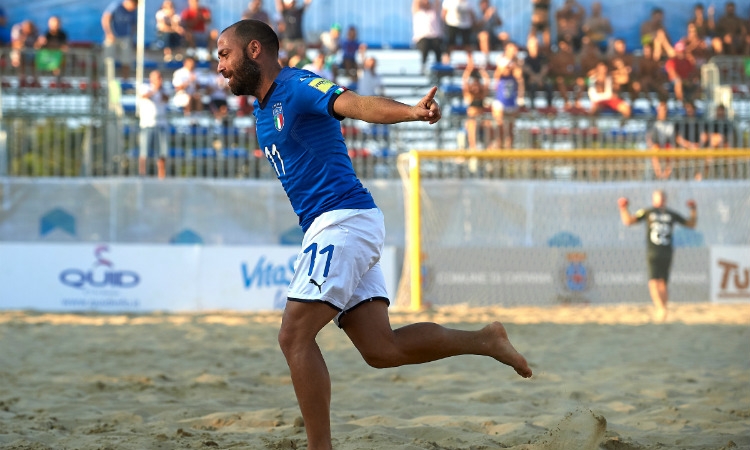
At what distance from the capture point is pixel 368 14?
17.2 metres

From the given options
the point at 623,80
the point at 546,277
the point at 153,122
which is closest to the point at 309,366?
the point at 546,277

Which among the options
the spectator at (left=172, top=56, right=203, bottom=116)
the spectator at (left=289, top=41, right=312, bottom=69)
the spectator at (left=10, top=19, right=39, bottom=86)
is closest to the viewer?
the spectator at (left=172, top=56, right=203, bottom=116)

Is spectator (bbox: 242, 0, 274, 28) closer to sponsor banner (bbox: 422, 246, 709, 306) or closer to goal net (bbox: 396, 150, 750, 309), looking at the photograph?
goal net (bbox: 396, 150, 750, 309)

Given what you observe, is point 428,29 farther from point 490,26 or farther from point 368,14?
point 368,14

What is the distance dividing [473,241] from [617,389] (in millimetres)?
7537

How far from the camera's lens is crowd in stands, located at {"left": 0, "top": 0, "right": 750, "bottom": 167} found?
15359mm

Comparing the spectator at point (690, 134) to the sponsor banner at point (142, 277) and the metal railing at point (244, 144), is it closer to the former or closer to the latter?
the metal railing at point (244, 144)

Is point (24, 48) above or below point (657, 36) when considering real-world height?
below

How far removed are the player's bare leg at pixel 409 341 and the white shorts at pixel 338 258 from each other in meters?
0.07

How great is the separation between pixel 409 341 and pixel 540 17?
14099 mm

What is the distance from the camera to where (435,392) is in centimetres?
608

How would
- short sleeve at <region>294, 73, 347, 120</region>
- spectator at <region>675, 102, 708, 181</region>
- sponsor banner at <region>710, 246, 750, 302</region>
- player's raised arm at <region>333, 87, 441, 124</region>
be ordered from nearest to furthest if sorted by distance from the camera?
1. player's raised arm at <region>333, 87, 441, 124</region>
2. short sleeve at <region>294, 73, 347, 120</region>
3. sponsor banner at <region>710, 246, 750, 302</region>
4. spectator at <region>675, 102, 708, 181</region>

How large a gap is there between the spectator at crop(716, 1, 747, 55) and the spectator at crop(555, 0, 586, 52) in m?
2.49

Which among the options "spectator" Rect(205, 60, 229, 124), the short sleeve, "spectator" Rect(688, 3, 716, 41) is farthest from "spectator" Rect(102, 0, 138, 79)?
the short sleeve
